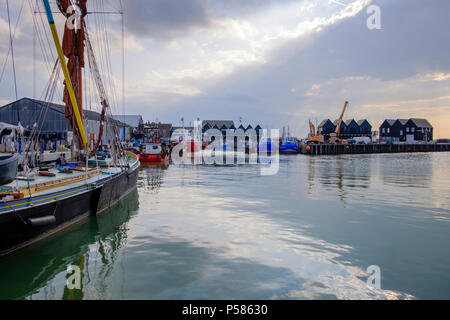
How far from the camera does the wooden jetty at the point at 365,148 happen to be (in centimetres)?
10000

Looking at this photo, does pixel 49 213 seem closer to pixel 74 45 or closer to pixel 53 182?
pixel 53 182

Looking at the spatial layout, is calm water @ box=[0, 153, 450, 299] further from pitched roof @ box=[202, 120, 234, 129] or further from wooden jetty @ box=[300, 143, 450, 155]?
pitched roof @ box=[202, 120, 234, 129]

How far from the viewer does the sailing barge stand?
34.3 ft

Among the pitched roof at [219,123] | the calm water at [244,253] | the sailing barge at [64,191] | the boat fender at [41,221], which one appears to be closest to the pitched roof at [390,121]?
the pitched roof at [219,123]

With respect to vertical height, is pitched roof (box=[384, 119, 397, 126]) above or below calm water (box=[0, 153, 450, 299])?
above

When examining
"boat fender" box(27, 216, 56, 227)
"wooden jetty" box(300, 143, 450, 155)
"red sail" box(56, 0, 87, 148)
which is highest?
"red sail" box(56, 0, 87, 148)

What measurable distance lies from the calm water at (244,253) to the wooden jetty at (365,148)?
81.0 m

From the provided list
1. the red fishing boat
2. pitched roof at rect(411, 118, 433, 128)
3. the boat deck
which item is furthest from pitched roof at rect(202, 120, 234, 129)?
the boat deck

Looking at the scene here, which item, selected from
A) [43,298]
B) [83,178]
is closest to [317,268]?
[43,298]

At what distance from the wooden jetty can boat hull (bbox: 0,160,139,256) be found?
86.7 meters

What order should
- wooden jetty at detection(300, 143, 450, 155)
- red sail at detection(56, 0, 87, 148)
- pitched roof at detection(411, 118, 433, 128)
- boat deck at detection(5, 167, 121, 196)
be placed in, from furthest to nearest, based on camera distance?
pitched roof at detection(411, 118, 433, 128)
wooden jetty at detection(300, 143, 450, 155)
red sail at detection(56, 0, 87, 148)
boat deck at detection(5, 167, 121, 196)

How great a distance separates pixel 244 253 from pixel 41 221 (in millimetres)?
7093

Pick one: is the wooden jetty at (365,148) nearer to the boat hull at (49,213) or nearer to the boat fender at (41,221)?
the boat hull at (49,213)

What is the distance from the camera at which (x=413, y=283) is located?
361 inches
